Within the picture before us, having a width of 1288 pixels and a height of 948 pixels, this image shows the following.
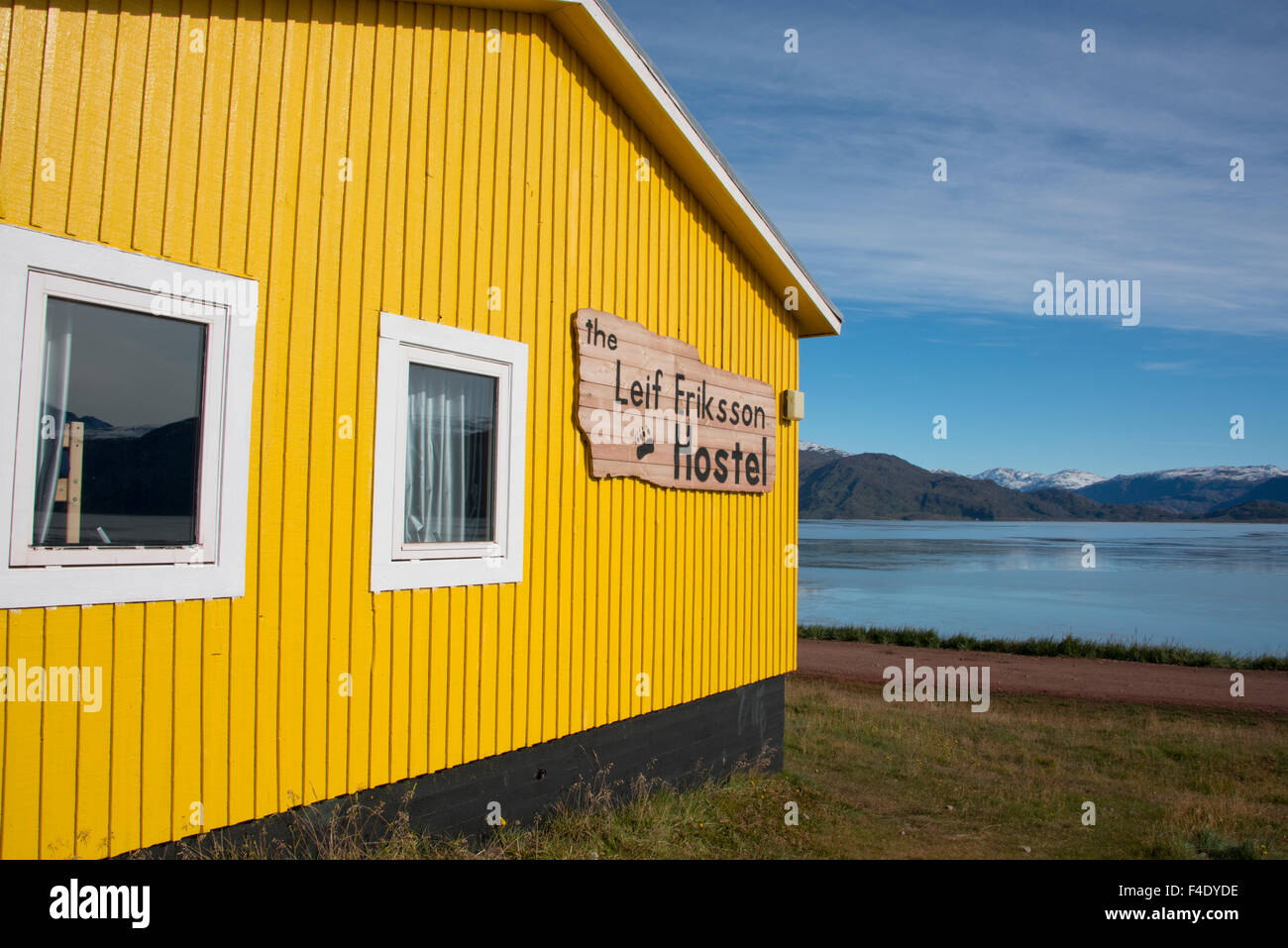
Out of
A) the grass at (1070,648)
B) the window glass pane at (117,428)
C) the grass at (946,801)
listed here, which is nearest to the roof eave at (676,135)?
the window glass pane at (117,428)

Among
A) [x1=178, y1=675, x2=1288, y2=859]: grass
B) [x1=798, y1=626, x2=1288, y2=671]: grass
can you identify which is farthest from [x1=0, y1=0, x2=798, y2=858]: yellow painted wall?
[x1=798, y1=626, x2=1288, y2=671]: grass

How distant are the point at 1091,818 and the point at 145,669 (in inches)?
308

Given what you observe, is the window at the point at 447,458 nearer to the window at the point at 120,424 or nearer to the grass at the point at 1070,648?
the window at the point at 120,424

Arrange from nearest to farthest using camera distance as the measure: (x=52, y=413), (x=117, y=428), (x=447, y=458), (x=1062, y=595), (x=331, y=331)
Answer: (x=52, y=413) → (x=117, y=428) → (x=331, y=331) → (x=447, y=458) → (x=1062, y=595)

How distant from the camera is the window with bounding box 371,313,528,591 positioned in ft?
15.3

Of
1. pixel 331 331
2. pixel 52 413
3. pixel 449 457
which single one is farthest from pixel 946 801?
pixel 52 413

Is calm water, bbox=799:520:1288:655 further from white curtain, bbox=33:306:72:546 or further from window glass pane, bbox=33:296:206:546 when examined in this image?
white curtain, bbox=33:306:72:546

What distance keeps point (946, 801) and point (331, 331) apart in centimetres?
713

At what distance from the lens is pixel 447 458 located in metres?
5.11

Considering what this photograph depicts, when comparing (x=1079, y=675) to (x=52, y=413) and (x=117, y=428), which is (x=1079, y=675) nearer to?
(x=117, y=428)

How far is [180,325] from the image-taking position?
3.83 m

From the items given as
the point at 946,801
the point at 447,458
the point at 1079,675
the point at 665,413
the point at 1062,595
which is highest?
the point at 665,413
